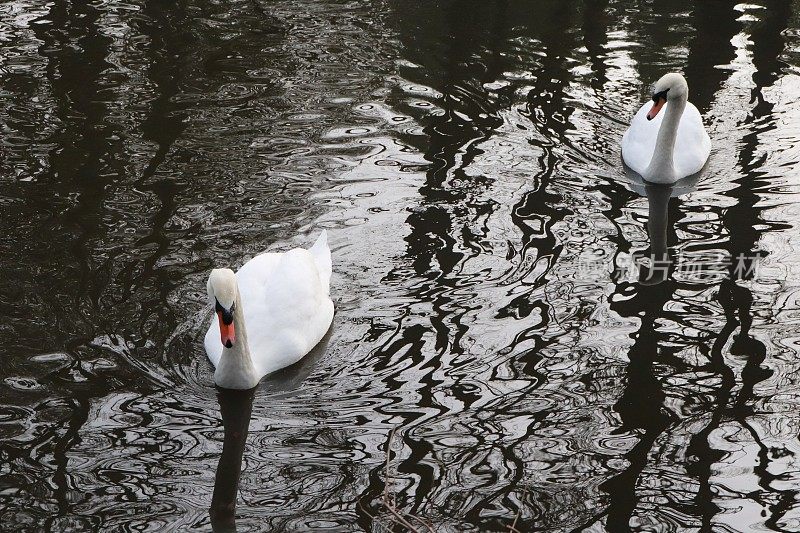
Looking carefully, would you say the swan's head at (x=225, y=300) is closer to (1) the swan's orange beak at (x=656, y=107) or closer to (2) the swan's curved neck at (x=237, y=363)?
(2) the swan's curved neck at (x=237, y=363)

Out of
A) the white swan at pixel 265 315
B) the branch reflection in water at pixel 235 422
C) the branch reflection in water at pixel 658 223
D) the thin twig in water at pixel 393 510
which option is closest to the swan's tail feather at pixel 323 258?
A: the white swan at pixel 265 315

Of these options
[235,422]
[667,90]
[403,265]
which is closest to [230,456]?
[235,422]

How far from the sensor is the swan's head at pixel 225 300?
7.64 meters

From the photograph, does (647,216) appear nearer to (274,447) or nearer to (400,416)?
(400,416)

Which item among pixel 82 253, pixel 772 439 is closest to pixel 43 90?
pixel 82 253

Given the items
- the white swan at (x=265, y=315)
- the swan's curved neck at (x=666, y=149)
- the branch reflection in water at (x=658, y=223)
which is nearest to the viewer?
the white swan at (x=265, y=315)

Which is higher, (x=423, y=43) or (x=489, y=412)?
(x=423, y=43)

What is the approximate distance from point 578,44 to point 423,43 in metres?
2.08

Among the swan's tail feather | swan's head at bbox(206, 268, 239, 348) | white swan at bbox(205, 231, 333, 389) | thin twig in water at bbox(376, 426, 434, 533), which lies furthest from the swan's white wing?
thin twig in water at bbox(376, 426, 434, 533)

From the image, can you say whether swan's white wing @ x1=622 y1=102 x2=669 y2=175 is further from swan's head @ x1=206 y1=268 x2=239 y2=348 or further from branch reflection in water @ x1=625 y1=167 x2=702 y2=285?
swan's head @ x1=206 y1=268 x2=239 y2=348

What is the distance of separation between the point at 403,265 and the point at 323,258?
756 millimetres

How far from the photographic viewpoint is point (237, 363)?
309 inches

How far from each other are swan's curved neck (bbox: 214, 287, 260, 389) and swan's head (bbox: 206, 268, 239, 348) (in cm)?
9

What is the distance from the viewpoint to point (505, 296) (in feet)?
30.3
